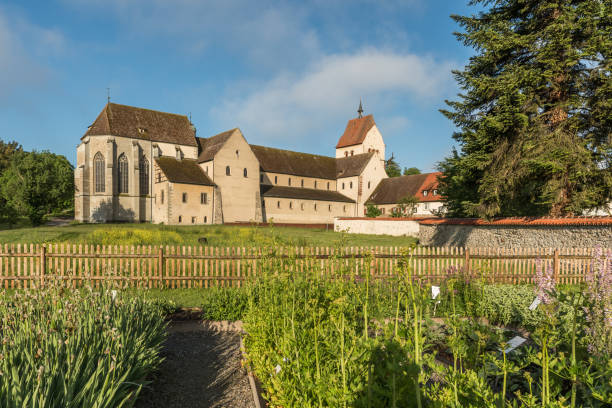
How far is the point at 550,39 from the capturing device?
1448 cm

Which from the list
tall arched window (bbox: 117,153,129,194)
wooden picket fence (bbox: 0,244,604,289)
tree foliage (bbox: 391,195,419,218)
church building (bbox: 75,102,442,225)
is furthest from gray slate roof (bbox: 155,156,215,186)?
wooden picket fence (bbox: 0,244,604,289)

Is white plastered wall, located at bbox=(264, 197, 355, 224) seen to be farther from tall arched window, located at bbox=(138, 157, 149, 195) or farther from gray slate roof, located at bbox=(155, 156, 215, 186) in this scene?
tall arched window, located at bbox=(138, 157, 149, 195)

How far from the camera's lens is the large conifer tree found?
1386cm

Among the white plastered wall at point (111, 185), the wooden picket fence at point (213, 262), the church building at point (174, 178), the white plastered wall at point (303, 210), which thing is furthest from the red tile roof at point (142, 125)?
the wooden picket fence at point (213, 262)

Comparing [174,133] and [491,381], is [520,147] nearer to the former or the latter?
[491,381]

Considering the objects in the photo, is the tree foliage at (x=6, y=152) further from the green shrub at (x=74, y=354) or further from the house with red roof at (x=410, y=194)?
the green shrub at (x=74, y=354)

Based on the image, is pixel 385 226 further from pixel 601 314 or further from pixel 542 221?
pixel 601 314

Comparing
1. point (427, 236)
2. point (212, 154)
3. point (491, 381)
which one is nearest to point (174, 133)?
point (212, 154)

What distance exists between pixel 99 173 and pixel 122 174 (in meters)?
2.57

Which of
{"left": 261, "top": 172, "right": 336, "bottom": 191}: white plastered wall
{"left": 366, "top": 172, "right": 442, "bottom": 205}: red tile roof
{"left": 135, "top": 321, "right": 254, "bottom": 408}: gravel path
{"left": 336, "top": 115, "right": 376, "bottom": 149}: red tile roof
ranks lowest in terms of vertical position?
{"left": 135, "top": 321, "right": 254, "bottom": 408}: gravel path

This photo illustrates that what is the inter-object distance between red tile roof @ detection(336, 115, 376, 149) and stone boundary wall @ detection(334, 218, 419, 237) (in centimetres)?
2932

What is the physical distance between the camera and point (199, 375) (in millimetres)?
4664

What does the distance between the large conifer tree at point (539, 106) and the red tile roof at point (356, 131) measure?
44592 millimetres

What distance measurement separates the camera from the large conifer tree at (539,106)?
13.9m
